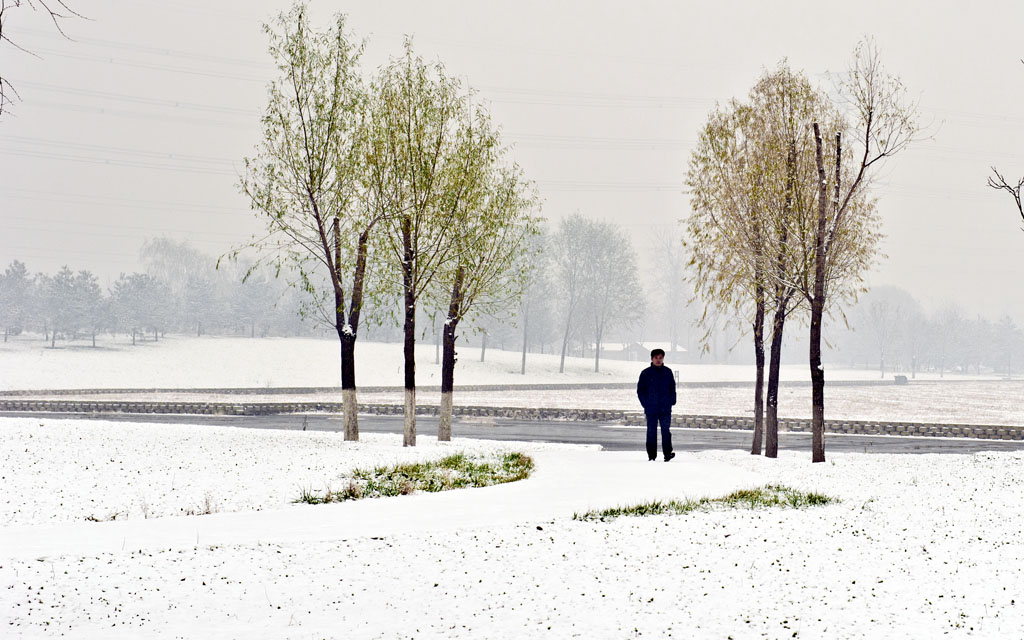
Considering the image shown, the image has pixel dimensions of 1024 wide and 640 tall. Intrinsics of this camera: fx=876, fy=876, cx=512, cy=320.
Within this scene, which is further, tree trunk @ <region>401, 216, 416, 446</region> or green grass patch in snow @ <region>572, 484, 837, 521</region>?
tree trunk @ <region>401, 216, 416, 446</region>

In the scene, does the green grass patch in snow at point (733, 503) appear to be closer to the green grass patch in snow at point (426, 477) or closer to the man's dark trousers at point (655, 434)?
the man's dark trousers at point (655, 434)

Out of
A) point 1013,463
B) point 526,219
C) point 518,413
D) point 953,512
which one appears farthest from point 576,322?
point 953,512

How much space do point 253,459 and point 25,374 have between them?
6461 centimetres

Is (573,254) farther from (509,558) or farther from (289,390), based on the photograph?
(509,558)

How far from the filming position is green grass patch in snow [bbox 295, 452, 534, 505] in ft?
47.2

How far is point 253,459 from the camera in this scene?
62.1ft

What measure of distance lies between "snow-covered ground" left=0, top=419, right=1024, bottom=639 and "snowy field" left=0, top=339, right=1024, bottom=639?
29 mm

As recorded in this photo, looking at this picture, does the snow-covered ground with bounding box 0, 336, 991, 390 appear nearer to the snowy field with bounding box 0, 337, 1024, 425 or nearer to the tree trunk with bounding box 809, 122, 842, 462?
the snowy field with bounding box 0, 337, 1024, 425

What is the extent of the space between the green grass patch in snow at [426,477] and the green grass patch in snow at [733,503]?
3861 mm

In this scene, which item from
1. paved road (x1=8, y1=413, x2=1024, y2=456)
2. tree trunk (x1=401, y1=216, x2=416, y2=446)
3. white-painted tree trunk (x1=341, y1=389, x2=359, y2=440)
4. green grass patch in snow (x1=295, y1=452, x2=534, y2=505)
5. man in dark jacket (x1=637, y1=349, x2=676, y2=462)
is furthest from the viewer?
paved road (x1=8, y1=413, x2=1024, y2=456)

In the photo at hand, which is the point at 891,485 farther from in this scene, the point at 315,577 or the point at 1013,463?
the point at 315,577

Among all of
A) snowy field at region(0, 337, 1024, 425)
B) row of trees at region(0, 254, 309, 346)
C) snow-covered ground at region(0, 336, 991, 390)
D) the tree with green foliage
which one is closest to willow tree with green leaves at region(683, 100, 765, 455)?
the tree with green foliage

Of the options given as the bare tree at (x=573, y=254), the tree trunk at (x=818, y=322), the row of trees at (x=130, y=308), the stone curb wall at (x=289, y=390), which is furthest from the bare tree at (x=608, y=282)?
the tree trunk at (x=818, y=322)

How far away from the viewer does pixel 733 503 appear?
1304 centimetres
